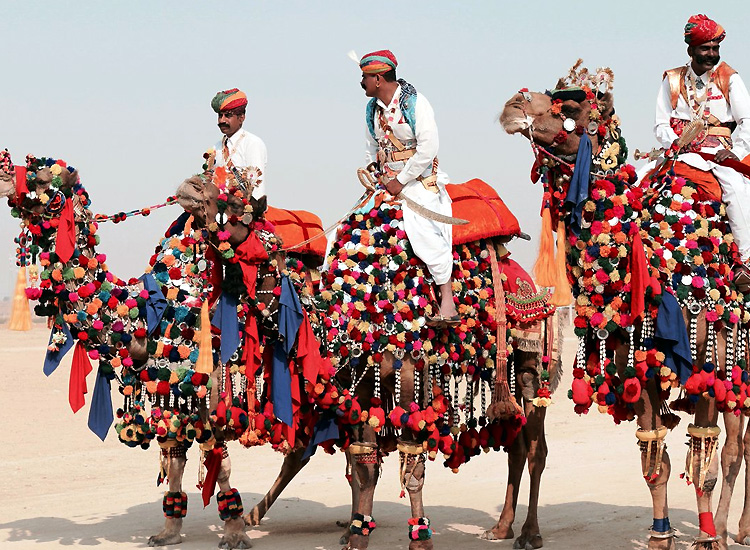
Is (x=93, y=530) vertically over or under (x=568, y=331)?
under

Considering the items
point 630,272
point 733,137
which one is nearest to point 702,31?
point 733,137

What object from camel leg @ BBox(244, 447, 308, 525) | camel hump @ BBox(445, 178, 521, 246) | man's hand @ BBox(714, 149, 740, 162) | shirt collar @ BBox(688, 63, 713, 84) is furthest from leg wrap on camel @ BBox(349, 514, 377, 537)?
shirt collar @ BBox(688, 63, 713, 84)

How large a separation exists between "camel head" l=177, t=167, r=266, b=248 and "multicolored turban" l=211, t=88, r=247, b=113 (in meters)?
2.20

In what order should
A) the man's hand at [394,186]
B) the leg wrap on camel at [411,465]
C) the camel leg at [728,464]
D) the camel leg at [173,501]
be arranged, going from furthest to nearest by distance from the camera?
the camel leg at [173,501] → the camel leg at [728,464] → the man's hand at [394,186] → the leg wrap on camel at [411,465]

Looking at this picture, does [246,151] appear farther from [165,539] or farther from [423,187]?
[165,539]

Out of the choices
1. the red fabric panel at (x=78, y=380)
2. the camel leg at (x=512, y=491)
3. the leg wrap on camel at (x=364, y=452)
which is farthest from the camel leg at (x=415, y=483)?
the red fabric panel at (x=78, y=380)

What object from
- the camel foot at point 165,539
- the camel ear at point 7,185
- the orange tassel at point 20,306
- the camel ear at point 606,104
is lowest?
the camel foot at point 165,539

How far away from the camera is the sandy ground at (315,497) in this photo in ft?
37.1

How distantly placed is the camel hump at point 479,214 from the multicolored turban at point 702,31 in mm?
2133

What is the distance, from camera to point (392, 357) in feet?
32.9

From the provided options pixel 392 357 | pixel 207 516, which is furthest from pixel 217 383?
pixel 207 516

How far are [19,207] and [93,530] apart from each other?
3.56 meters

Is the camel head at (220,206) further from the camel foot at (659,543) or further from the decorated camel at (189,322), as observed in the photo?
the camel foot at (659,543)

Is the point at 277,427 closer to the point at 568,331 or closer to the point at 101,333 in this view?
the point at 101,333
